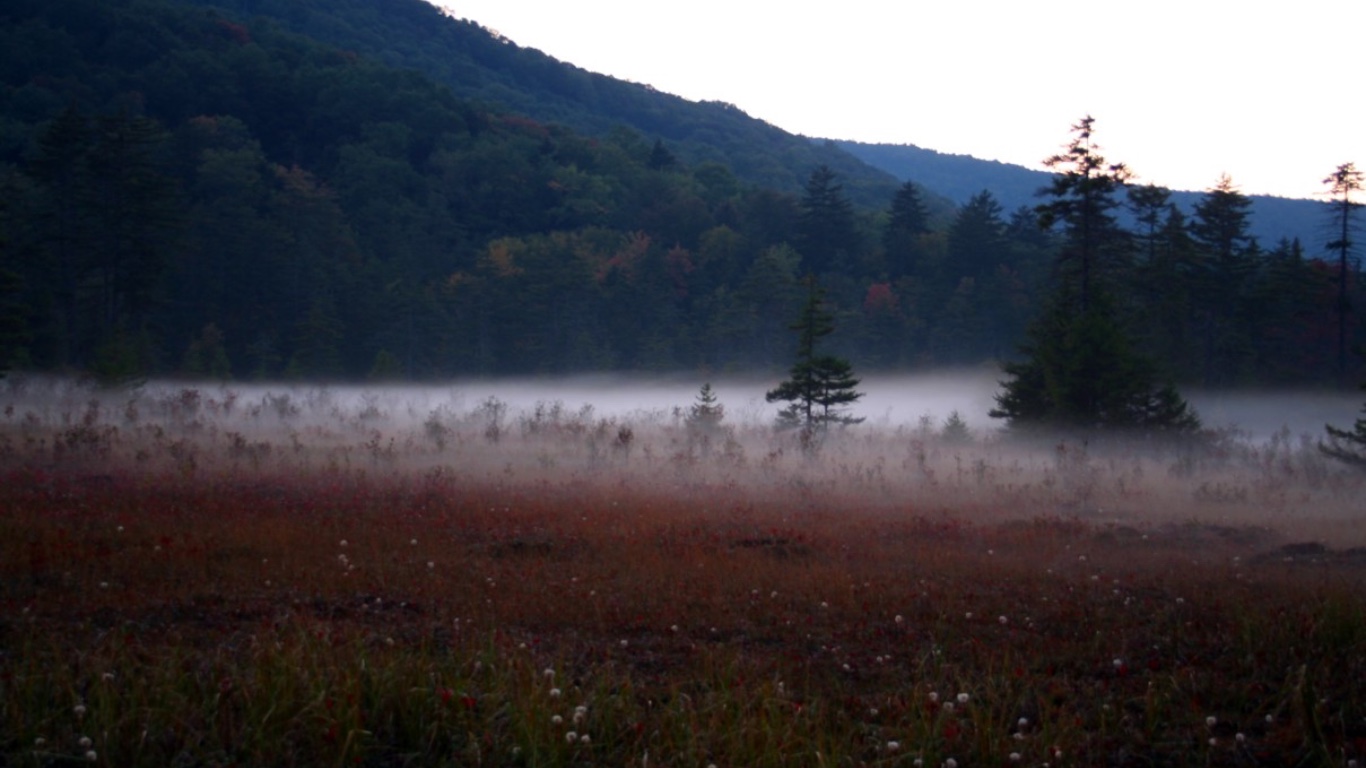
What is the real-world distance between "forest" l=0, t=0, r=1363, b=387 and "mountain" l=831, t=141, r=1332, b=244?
14.6 metres

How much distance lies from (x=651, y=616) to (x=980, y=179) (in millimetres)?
127921

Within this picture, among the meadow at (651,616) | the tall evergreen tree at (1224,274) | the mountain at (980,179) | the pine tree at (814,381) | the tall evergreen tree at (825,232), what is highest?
the mountain at (980,179)

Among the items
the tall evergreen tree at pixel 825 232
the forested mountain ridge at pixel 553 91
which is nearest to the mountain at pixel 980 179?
the forested mountain ridge at pixel 553 91

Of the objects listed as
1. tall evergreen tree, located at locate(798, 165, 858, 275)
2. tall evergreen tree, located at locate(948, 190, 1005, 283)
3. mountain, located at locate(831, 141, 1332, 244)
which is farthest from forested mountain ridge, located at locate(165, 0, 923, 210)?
tall evergreen tree, located at locate(948, 190, 1005, 283)

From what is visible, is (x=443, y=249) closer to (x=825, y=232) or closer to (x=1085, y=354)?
(x=825, y=232)

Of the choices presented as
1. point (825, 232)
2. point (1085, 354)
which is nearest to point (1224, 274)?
point (1085, 354)

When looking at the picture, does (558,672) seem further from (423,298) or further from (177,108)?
(177,108)

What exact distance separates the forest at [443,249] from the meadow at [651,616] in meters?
17.8

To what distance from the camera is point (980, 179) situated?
125 metres

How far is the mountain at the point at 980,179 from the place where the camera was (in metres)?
74.2

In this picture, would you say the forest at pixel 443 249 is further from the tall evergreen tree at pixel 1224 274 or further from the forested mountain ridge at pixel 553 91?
the forested mountain ridge at pixel 553 91

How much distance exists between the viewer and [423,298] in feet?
178

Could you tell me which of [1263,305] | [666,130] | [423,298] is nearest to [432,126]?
[423,298]

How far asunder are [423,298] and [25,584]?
160 ft
